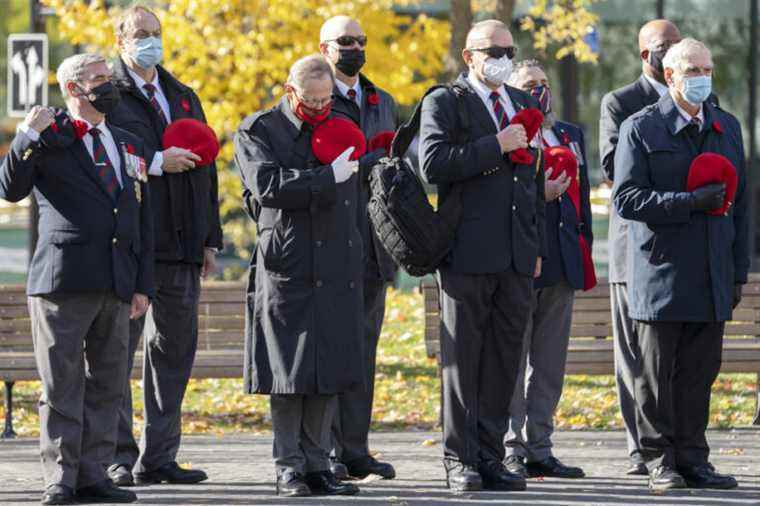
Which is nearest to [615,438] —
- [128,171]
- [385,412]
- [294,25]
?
[385,412]

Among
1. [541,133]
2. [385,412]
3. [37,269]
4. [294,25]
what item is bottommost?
[385,412]

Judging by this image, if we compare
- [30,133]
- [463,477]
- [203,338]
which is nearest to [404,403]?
[203,338]

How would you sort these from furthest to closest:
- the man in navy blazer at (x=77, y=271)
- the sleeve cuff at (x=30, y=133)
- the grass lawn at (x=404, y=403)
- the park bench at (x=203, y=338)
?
the grass lawn at (x=404, y=403) < the park bench at (x=203, y=338) < the man in navy blazer at (x=77, y=271) < the sleeve cuff at (x=30, y=133)

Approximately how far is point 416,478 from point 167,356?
4.58 feet

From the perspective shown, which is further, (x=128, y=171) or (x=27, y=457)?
(x=27, y=457)

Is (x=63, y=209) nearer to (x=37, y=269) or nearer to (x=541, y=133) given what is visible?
(x=37, y=269)

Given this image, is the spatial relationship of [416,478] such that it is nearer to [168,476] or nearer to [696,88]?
[168,476]

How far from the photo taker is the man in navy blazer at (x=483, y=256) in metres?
8.47

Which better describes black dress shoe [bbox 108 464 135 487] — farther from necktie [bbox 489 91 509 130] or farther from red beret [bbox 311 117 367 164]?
necktie [bbox 489 91 509 130]

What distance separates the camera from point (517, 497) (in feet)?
27.6

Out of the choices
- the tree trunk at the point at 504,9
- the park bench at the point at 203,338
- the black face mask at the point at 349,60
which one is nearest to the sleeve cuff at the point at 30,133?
the black face mask at the point at 349,60

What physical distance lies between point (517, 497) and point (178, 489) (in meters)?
Answer: 1.63

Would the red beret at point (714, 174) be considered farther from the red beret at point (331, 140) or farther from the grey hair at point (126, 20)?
the grey hair at point (126, 20)

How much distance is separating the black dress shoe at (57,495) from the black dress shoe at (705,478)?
9.60ft
